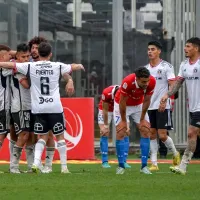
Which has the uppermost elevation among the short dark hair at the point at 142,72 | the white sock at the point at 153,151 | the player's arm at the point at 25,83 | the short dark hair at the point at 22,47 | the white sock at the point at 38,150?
the short dark hair at the point at 22,47

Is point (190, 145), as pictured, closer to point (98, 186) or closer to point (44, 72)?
point (44, 72)

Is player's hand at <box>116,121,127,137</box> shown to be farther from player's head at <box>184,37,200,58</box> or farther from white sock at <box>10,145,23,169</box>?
white sock at <box>10,145,23,169</box>

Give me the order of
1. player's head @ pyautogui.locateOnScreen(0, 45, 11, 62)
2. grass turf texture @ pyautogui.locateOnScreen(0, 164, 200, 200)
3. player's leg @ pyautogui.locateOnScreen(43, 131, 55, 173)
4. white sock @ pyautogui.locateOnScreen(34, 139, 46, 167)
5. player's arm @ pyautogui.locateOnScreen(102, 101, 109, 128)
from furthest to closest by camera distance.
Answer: player's arm @ pyautogui.locateOnScreen(102, 101, 109, 128) < player's head @ pyautogui.locateOnScreen(0, 45, 11, 62) < player's leg @ pyautogui.locateOnScreen(43, 131, 55, 173) < white sock @ pyautogui.locateOnScreen(34, 139, 46, 167) < grass turf texture @ pyautogui.locateOnScreen(0, 164, 200, 200)

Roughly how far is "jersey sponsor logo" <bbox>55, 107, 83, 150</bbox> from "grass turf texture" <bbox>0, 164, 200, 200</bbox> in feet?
24.4

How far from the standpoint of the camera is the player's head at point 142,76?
582 inches

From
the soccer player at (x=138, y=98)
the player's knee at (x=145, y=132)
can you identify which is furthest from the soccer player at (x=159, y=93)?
the player's knee at (x=145, y=132)

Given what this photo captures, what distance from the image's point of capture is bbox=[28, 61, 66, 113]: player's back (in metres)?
15.1

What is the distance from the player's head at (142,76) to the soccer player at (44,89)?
1013 mm

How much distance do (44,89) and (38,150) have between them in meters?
0.95

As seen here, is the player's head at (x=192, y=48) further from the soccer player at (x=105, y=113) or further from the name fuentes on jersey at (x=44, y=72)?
the soccer player at (x=105, y=113)

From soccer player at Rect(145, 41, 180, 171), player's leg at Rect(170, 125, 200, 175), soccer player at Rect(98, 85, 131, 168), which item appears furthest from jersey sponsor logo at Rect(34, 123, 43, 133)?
soccer player at Rect(98, 85, 131, 168)

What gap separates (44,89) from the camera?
1517 cm

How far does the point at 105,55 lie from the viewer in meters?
26.6

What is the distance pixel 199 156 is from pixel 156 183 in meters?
10.8
